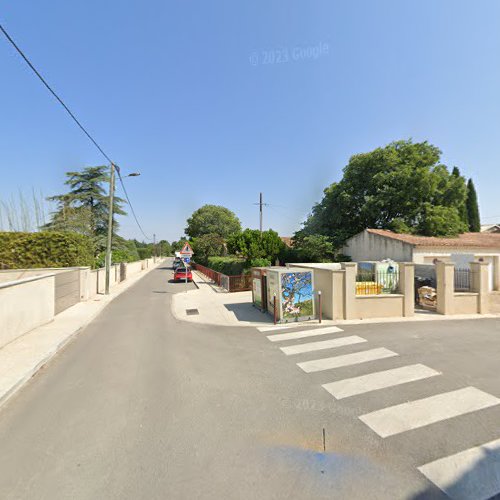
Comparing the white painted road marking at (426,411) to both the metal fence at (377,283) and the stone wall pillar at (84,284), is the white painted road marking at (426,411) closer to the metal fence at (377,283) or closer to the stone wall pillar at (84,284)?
the metal fence at (377,283)

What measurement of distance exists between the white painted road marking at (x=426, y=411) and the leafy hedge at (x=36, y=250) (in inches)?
679

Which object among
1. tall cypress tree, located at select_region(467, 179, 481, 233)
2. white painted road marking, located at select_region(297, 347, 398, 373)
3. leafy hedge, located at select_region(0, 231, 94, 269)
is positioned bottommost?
white painted road marking, located at select_region(297, 347, 398, 373)

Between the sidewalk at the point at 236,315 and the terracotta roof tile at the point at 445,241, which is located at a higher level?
the terracotta roof tile at the point at 445,241

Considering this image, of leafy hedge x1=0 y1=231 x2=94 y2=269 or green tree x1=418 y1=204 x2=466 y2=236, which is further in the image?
green tree x1=418 y1=204 x2=466 y2=236

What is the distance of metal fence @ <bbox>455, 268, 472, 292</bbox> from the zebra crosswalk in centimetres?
725

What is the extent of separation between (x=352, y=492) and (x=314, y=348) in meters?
4.53

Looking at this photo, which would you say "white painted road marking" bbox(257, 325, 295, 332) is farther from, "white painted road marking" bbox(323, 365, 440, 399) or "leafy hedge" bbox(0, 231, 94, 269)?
"leafy hedge" bbox(0, 231, 94, 269)

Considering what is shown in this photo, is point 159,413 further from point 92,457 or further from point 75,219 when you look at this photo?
point 75,219

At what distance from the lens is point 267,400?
4.73 m

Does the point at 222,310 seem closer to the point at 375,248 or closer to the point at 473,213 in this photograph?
the point at 375,248

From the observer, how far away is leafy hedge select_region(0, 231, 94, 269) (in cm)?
1580

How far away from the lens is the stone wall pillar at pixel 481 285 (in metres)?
11.4

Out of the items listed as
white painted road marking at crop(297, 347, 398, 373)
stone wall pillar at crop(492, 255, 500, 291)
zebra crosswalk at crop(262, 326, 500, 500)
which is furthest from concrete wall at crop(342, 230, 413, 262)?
white painted road marking at crop(297, 347, 398, 373)

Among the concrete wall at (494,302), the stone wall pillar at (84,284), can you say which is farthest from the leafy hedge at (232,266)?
the concrete wall at (494,302)
